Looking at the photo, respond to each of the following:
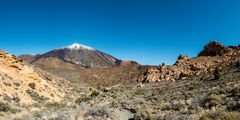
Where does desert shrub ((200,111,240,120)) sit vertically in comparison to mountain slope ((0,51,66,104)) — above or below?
below

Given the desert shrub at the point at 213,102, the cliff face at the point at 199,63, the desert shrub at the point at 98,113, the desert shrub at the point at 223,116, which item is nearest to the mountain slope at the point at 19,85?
the desert shrub at the point at 98,113

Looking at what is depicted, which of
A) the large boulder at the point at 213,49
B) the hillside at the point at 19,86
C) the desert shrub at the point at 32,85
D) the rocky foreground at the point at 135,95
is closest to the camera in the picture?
the rocky foreground at the point at 135,95

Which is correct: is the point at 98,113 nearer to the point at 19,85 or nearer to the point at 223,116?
the point at 223,116

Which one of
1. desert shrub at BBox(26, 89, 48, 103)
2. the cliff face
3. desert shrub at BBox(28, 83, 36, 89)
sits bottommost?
desert shrub at BBox(26, 89, 48, 103)

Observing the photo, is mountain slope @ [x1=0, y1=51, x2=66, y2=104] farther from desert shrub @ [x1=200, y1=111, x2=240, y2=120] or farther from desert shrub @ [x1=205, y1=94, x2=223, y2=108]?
desert shrub @ [x1=200, y1=111, x2=240, y2=120]

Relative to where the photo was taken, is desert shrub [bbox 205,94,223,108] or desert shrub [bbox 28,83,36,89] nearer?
desert shrub [bbox 205,94,223,108]

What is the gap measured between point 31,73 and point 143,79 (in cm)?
3207

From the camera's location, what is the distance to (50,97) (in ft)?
114

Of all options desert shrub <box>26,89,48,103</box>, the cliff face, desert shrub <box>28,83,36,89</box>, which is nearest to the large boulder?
the cliff face

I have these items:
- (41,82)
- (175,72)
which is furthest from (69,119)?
(175,72)

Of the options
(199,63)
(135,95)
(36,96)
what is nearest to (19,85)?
(36,96)

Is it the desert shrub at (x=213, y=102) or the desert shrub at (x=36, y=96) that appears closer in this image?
the desert shrub at (x=213, y=102)

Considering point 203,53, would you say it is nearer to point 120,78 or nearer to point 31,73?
point 120,78

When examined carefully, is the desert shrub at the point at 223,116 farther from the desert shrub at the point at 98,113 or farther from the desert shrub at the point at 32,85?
the desert shrub at the point at 32,85
